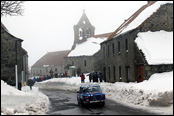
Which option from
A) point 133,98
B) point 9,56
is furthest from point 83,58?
point 133,98

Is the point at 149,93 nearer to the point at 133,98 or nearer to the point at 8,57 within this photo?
the point at 133,98

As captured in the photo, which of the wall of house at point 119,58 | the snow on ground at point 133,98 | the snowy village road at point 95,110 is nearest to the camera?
the snowy village road at point 95,110

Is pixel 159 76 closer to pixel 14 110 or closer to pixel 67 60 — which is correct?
pixel 14 110

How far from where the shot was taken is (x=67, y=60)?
6338 centimetres

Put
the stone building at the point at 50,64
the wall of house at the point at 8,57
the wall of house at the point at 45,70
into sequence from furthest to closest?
1. the stone building at the point at 50,64
2. the wall of house at the point at 45,70
3. the wall of house at the point at 8,57

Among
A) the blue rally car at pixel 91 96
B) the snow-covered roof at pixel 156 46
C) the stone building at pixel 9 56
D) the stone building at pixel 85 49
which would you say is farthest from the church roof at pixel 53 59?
the blue rally car at pixel 91 96

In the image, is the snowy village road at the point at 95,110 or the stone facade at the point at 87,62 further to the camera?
the stone facade at the point at 87,62

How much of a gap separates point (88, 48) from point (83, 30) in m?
6.47

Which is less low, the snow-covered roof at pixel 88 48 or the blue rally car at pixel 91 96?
the snow-covered roof at pixel 88 48

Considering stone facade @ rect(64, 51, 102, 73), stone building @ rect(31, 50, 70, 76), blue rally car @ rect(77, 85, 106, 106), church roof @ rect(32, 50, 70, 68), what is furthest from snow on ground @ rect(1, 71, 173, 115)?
church roof @ rect(32, 50, 70, 68)

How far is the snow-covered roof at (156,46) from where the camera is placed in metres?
22.9

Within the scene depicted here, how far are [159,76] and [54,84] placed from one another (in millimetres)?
28305

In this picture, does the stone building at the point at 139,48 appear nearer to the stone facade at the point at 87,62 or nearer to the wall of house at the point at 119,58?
the wall of house at the point at 119,58

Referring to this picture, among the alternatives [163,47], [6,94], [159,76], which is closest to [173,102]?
[159,76]
